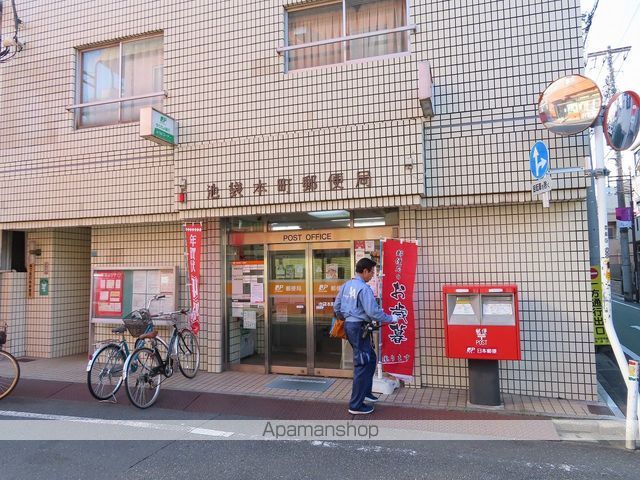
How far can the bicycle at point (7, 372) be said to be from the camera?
20.3 feet

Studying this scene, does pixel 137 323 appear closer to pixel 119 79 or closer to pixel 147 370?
pixel 147 370

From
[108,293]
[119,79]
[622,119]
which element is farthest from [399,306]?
[119,79]

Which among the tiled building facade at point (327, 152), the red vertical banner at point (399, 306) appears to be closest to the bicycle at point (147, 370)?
the tiled building facade at point (327, 152)

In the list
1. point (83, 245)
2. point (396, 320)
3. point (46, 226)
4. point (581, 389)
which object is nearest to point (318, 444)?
point (396, 320)

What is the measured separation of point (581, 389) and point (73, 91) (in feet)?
32.3

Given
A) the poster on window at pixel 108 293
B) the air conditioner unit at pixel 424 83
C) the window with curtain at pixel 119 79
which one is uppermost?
the window with curtain at pixel 119 79

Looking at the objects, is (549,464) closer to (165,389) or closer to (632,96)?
(632,96)

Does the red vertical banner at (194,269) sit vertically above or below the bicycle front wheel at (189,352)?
above

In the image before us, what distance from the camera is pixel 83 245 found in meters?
9.69

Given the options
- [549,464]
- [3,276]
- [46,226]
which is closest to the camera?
[549,464]

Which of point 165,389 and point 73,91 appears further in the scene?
point 73,91

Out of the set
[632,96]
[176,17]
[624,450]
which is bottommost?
[624,450]

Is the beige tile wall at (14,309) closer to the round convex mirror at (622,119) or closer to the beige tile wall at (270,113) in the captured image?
the beige tile wall at (270,113)

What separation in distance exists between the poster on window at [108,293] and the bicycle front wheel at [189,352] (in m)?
1.76
